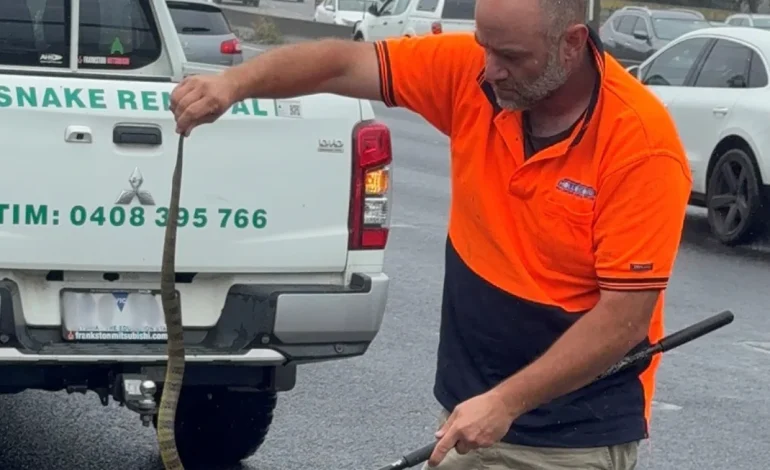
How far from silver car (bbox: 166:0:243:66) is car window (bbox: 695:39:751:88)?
6761 mm

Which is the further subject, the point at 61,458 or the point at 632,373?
the point at 61,458

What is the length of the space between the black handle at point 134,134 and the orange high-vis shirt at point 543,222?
1.76 meters

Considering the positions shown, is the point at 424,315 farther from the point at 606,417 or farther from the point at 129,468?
the point at 606,417

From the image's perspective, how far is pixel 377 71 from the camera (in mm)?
3453

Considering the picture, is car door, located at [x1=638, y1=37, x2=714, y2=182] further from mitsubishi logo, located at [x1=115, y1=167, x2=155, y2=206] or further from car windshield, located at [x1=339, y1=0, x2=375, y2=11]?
car windshield, located at [x1=339, y1=0, x2=375, y2=11]

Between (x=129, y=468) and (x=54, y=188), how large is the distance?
1.59 m

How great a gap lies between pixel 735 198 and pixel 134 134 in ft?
28.4

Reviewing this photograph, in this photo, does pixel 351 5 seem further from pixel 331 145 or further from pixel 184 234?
pixel 184 234

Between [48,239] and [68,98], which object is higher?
[68,98]

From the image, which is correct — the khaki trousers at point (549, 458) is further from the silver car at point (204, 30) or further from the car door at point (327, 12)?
the car door at point (327, 12)

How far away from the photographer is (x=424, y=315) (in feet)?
30.1

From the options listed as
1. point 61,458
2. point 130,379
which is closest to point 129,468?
point 61,458

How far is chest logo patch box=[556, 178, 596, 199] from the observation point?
314 cm

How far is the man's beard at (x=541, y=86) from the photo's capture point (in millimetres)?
3104
